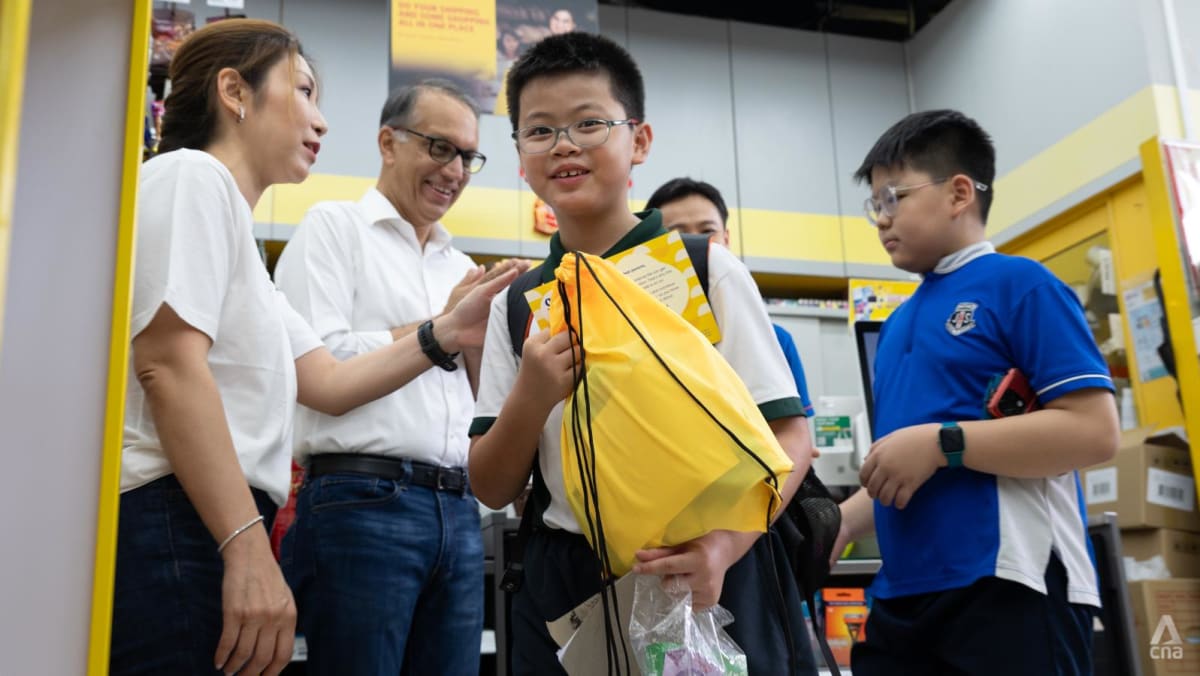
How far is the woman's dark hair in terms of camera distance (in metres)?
1.45

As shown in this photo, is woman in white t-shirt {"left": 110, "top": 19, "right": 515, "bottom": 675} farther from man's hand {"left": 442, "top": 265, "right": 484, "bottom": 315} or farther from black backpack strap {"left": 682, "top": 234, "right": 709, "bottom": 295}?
black backpack strap {"left": 682, "top": 234, "right": 709, "bottom": 295}

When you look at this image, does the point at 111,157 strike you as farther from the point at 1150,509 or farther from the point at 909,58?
the point at 909,58

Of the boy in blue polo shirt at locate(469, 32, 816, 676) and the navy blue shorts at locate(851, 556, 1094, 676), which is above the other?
the boy in blue polo shirt at locate(469, 32, 816, 676)

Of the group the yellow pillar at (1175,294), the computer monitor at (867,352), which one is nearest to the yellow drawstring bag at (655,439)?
the computer monitor at (867,352)

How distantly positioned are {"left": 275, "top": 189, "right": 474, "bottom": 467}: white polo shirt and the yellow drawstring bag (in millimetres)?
691

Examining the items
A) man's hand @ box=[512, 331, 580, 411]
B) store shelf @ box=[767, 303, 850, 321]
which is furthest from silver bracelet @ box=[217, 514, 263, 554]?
store shelf @ box=[767, 303, 850, 321]

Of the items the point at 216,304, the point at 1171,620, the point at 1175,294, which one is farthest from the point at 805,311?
the point at 216,304

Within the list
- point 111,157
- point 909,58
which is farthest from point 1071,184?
point 111,157

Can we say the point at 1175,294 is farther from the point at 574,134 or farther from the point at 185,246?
the point at 185,246

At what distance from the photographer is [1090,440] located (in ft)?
5.00

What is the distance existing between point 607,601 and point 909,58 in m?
6.92

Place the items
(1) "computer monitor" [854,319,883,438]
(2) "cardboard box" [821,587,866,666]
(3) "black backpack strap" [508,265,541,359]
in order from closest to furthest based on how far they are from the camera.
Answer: (3) "black backpack strap" [508,265,541,359] → (1) "computer monitor" [854,319,883,438] → (2) "cardboard box" [821,587,866,666]

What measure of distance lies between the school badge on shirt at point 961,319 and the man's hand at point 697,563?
0.83m

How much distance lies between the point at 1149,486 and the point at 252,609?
3.73 meters
